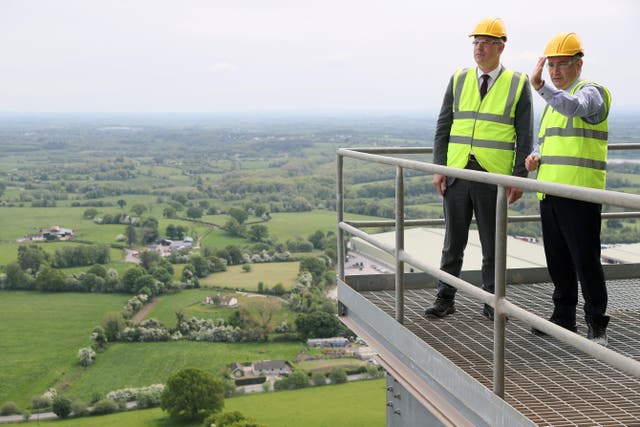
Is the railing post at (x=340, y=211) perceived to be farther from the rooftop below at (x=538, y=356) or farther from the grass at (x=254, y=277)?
the grass at (x=254, y=277)

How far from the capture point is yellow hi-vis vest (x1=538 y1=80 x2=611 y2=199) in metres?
3.82

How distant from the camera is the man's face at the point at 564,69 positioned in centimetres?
383

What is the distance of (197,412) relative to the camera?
205 feet

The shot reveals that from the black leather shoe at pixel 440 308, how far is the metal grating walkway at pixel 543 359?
5cm

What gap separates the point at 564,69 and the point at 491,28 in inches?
26.6

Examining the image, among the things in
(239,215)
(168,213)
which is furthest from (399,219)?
(168,213)

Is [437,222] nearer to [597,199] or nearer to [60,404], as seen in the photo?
[597,199]

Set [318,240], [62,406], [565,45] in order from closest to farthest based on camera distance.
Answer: [565,45] → [62,406] → [318,240]

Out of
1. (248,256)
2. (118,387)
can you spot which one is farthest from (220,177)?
(118,387)

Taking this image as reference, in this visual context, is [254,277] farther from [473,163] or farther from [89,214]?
[473,163]

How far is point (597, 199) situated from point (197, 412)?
62752mm

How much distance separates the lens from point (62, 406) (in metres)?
60.2

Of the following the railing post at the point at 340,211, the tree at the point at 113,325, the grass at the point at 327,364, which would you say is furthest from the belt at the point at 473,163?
the tree at the point at 113,325

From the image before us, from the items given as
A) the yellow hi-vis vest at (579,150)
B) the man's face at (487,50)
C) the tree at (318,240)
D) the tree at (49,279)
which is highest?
the man's face at (487,50)
